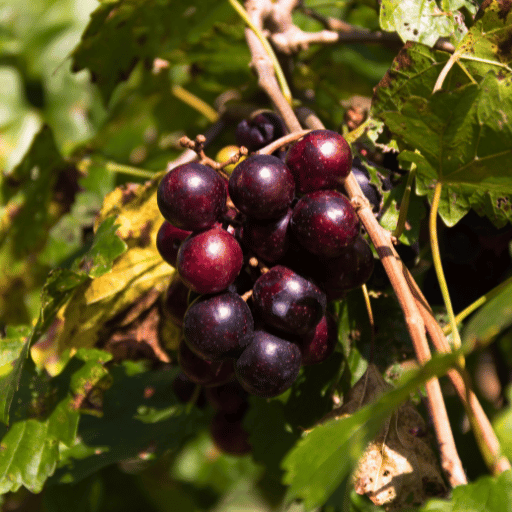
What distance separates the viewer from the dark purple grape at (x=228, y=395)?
1.34 meters

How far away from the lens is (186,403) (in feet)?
4.71

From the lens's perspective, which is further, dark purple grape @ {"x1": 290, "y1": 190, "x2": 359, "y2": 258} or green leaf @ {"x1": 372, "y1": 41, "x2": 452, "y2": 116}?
green leaf @ {"x1": 372, "y1": 41, "x2": 452, "y2": 116}

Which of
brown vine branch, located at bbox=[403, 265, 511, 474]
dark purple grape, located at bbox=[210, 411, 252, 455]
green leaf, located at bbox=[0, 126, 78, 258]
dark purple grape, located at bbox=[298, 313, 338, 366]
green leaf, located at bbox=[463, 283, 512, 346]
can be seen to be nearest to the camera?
green leaf, located at bbox=[463, 283, 512, 346]

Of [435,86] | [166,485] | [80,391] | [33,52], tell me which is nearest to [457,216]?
[435,86]

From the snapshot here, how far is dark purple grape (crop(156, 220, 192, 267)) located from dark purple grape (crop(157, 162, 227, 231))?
130 mm

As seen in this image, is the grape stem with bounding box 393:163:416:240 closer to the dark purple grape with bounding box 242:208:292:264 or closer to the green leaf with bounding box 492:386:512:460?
the dark purple grape with bounding box 242:208:292:264

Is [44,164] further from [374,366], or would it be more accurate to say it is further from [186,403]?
[374,366]

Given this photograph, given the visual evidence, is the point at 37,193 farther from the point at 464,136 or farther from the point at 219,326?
the point at 464,136

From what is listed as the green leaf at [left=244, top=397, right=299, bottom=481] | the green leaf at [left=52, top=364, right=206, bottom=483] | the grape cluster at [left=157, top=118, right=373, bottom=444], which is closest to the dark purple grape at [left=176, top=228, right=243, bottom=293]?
the grape cluster at [left=157, top=118, right=373, bottom=444]

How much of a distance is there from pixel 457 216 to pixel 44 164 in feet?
4.08

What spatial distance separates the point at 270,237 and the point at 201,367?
1.03 feet

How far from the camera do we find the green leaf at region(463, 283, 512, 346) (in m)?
0.52

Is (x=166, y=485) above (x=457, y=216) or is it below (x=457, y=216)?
below

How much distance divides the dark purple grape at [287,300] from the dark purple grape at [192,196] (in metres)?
0.13
